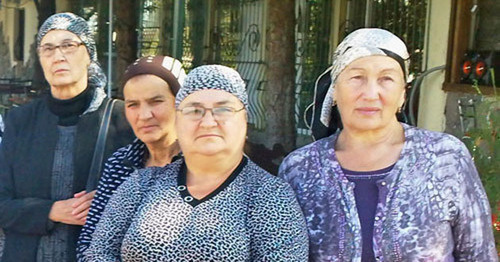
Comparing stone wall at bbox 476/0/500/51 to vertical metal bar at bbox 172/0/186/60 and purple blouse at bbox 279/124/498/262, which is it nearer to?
vertical metal bar at bbox 172/0/186/60

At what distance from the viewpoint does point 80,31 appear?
2.52m

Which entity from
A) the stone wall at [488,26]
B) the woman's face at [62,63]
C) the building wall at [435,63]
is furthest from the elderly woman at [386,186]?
the building wall at [435,63]

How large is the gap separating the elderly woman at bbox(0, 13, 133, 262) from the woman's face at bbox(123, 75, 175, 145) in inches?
12.1

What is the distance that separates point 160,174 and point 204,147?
0.25m

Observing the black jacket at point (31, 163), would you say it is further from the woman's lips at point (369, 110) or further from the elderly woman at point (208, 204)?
the woman's lips at point (369, 110)

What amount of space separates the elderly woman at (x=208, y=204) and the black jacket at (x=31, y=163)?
527 mm

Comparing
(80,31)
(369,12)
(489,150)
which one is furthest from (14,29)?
(489,150)

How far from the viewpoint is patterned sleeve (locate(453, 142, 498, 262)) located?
195cm

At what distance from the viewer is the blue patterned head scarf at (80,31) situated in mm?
2508

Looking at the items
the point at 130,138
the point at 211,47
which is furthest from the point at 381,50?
the point at 211,47

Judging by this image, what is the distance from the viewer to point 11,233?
252 centimetres

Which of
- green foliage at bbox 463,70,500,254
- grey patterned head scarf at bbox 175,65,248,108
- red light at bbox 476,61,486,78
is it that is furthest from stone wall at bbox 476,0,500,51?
grey patterned head scarf at bbox 175,65,248,108

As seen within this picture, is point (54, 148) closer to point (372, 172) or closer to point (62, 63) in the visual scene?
point (62, 63)

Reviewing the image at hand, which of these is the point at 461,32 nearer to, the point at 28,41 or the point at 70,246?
the point at 70,246
